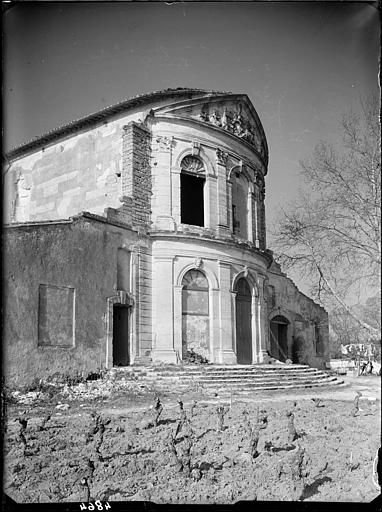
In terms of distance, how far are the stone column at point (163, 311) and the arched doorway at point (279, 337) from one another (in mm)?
7422

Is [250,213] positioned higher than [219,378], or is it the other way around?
[250,213]

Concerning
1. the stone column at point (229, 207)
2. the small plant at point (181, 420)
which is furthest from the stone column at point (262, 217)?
the small plant at point (181, 420)

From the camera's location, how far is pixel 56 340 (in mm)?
13789

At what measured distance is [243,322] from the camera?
20.2 m

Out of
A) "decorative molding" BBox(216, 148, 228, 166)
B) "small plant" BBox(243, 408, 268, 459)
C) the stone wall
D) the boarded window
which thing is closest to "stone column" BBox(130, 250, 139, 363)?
the boarded window

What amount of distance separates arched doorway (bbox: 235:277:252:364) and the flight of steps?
261 centimetres

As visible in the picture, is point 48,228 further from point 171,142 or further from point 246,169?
point 246,169

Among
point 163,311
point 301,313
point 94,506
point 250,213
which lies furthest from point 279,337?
point 94,506

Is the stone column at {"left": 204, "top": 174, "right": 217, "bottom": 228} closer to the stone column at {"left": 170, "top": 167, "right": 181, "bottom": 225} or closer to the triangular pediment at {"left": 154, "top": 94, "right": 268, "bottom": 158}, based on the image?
the stone column at {"left": 170, "top": 167, "right": 181, "bottom": 225}

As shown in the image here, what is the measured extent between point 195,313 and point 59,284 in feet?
18.6

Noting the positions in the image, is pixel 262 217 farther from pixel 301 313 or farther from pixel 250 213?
Result: pixel 301 313

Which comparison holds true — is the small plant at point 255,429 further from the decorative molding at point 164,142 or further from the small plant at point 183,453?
the decorative molding at point 164,142

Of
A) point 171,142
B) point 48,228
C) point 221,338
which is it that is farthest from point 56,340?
point 171,142

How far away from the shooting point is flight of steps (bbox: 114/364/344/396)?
14.7m
